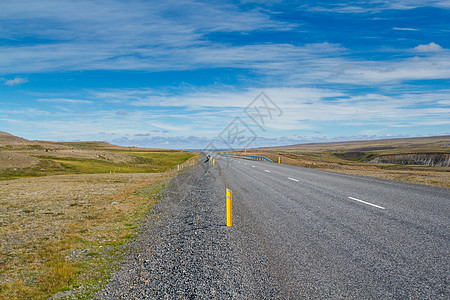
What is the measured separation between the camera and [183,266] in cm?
564

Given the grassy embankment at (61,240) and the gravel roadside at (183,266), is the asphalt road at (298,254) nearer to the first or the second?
the gravel roadside at (183,266)

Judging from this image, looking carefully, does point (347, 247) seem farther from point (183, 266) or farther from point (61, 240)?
point (61, 240)

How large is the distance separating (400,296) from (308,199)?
7.43 m

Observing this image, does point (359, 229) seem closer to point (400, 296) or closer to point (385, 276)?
point (385, 276)

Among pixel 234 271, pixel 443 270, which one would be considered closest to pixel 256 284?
pixel 234 271

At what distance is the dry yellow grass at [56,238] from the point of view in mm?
5699

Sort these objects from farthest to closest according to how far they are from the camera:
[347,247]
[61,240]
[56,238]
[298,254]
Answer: [56,238] → [61,240] → [347,247] → [298,254]

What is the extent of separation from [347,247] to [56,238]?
8.93 meters

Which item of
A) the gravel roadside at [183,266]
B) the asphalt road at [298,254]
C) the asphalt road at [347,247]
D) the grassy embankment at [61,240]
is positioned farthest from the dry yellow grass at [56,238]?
the asphalt road at [347,247]

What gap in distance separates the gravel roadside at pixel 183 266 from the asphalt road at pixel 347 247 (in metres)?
0.32

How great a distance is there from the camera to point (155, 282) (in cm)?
504

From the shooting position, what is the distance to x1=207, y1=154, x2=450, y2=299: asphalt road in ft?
13.8

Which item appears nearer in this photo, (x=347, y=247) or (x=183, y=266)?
(x=183, y=266)

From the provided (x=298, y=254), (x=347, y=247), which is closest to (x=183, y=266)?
(x=298, y=254)
